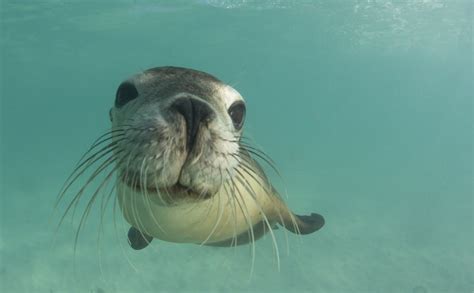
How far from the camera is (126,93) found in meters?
2.59

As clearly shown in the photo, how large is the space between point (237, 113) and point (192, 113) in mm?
784

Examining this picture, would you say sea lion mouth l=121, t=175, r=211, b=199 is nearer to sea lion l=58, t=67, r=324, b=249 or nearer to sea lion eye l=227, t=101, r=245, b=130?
sea lion l=58, t=67, r=324, b=249

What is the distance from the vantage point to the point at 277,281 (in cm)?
874

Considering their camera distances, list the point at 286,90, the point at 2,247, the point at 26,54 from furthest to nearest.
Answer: the point at 286,90
the point at 26,54
the point at 2,247

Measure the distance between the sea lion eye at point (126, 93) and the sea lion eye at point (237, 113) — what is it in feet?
1.88

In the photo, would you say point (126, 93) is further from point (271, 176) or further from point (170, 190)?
point (271, 176)

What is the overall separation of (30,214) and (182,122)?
602 inches

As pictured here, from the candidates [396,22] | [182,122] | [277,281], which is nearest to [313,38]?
[396,22]

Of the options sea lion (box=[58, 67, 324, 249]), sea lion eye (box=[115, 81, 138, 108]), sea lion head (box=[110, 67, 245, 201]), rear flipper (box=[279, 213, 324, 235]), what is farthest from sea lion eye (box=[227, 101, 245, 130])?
rear flipper (box=[279, 213, 324, 235])

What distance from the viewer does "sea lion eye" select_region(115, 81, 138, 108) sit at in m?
2.55

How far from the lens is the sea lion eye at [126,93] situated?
2555 millimetres

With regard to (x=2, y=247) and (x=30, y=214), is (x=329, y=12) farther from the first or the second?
(x=2, y=247)

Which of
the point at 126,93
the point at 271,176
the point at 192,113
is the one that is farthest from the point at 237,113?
the point at 271,176

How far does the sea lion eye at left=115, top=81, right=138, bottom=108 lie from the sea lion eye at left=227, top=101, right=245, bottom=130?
22.6 inches
